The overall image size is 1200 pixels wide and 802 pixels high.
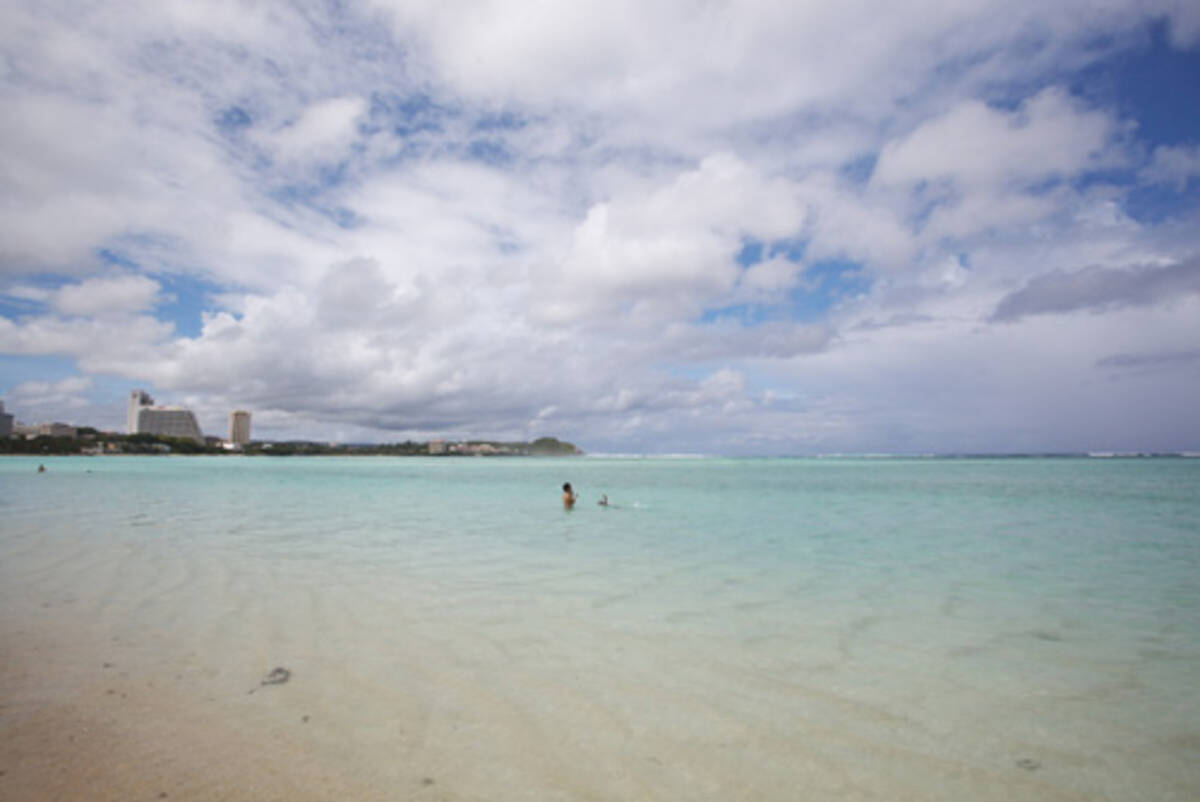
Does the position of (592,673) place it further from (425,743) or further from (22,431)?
(22,431)

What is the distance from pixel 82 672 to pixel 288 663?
1866mm

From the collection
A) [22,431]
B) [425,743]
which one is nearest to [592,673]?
[425,743]

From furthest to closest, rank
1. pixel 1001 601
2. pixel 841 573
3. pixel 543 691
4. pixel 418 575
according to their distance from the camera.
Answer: pixel 841 573
pixel 418 575
pixel 1001 601
pixel 543 691

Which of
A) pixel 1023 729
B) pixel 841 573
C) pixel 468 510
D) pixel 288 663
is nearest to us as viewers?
pixel 1023 729

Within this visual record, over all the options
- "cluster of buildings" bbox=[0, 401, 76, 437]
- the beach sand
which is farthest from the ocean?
"cluster of buildings" bbox=[0, 401, 76, 437]

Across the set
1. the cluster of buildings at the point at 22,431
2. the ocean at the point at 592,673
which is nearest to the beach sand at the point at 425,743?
the ocean at the point at 592,673

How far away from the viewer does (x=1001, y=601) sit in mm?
10094

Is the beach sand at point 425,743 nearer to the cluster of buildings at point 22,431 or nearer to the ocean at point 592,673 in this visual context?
the ocean at point 592,673

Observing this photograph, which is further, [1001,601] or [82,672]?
[1001,601]

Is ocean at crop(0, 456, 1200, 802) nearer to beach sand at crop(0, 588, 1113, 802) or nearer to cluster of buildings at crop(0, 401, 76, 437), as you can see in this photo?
beach sand at crop(0, 588, 1113, 802)

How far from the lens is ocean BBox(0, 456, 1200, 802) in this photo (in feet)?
14.1

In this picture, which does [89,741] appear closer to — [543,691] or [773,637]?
[543,691]

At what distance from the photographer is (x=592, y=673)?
634cm

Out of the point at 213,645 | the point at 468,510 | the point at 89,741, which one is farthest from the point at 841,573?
the point at 468,510
